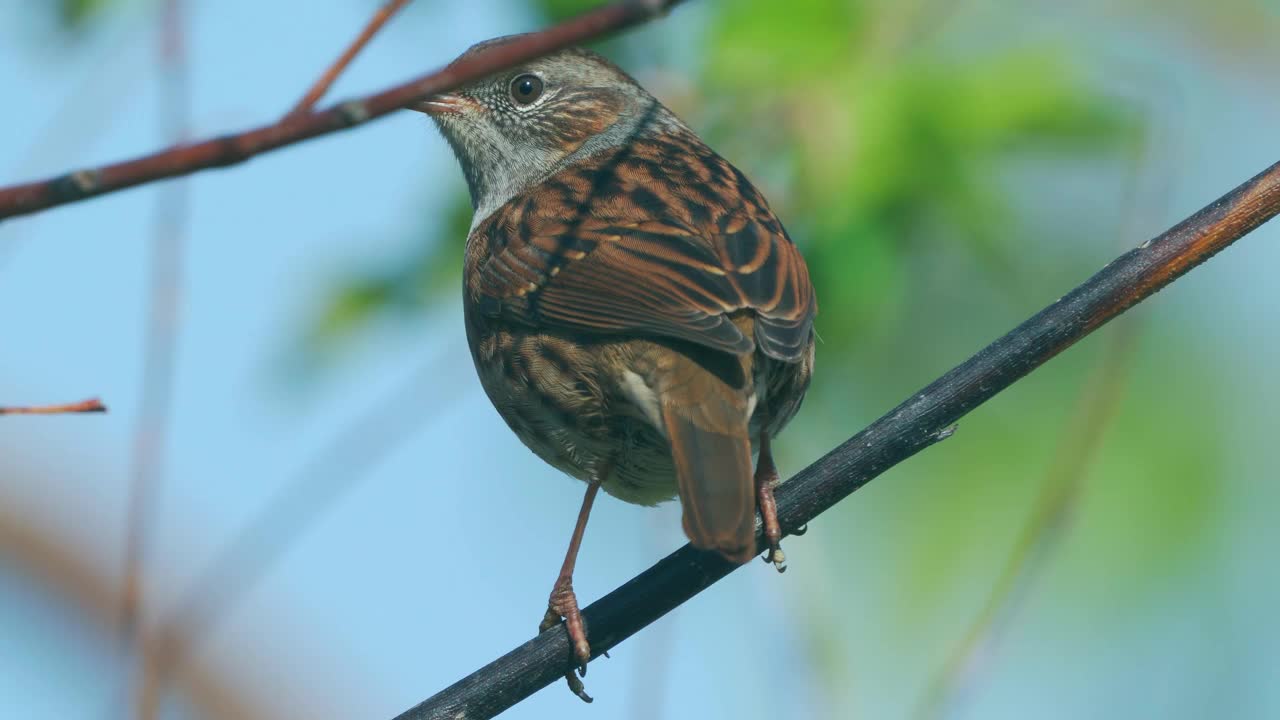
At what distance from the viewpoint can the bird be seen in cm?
375

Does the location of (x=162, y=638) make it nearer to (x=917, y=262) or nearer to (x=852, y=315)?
(x=852, y=315)

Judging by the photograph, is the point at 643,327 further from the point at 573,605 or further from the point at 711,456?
the point at 573,605

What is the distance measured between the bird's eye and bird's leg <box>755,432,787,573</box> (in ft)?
6.77

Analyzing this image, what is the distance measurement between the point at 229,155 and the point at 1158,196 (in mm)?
2994

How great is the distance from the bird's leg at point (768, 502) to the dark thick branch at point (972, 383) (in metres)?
0.33

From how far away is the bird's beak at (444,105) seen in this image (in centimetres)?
539

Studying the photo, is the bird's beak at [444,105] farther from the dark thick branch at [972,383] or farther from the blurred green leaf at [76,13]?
the dark thick branch at [972,383]

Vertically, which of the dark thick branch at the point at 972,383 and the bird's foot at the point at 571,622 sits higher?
the dark thick branch at the point at 972,383

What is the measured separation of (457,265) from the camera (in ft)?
16.8

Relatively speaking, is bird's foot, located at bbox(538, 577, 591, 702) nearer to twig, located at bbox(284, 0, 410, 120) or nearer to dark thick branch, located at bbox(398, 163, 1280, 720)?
dark thick branch, located at bbox(398, 163, 1280, 720)

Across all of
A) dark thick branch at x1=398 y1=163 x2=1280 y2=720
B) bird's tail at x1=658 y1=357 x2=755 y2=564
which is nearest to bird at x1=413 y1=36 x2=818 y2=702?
bird's tail at x1=658 y1=357 x2=755 y2=564

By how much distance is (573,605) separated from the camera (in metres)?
4.04

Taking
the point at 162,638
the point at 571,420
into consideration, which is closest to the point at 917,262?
the point at 571,420

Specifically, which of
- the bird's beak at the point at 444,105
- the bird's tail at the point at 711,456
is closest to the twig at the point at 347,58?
the bird's tail at the point at 711,456
